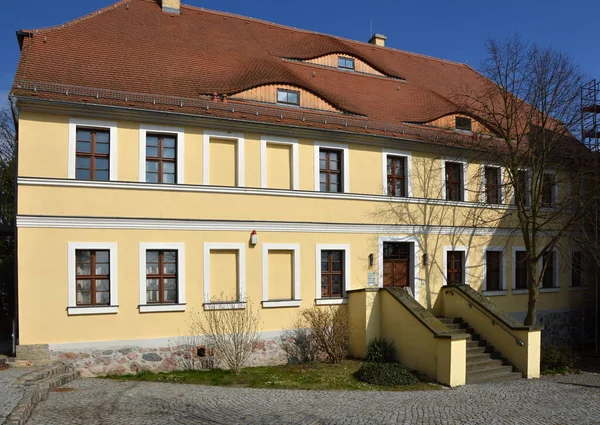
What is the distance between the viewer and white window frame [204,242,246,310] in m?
15.3

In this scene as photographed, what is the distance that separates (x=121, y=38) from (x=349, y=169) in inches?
317

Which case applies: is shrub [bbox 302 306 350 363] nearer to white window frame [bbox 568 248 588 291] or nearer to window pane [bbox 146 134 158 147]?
window pane [bbox 146 134 158 147]

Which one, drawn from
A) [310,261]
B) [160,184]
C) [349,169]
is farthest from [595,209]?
[160,184]

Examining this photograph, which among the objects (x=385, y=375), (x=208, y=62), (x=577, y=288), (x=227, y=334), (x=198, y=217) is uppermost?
(x=208, y=62)

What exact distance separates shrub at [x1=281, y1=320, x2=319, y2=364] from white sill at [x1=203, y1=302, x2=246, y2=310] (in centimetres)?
159

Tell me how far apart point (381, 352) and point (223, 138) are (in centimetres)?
739

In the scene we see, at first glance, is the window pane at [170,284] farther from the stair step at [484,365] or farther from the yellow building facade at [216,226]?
the stair step at [484,365]

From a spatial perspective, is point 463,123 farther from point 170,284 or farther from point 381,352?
point 170,284

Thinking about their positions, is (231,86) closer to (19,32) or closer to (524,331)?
(19,32)

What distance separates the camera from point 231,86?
672 inches

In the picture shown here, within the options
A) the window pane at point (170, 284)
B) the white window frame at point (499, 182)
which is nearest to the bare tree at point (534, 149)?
the white window frame at point (499, 182)

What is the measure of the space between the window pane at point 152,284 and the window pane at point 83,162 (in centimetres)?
324

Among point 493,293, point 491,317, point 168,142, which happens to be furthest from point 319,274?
point 493,293

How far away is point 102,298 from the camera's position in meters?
14.2
